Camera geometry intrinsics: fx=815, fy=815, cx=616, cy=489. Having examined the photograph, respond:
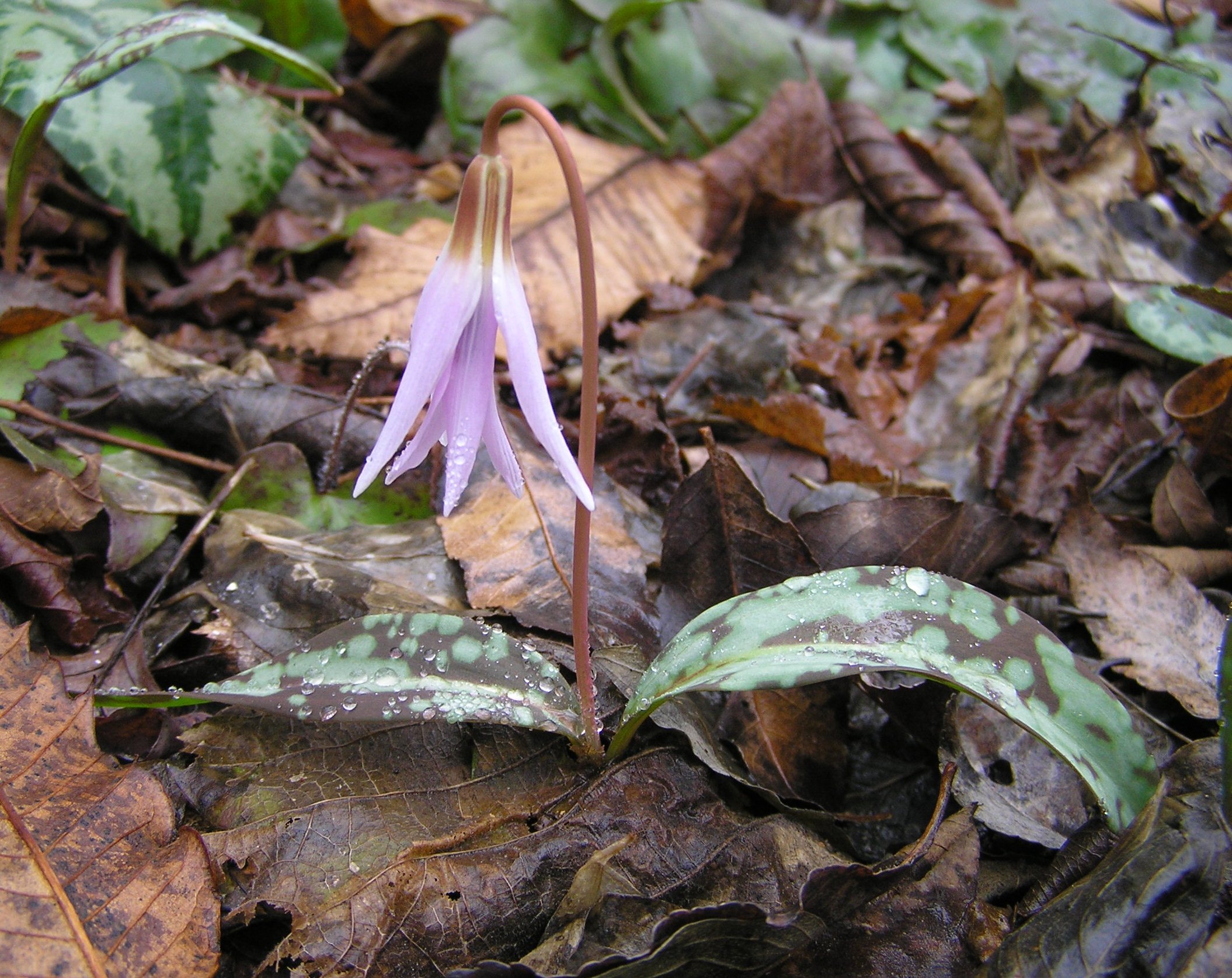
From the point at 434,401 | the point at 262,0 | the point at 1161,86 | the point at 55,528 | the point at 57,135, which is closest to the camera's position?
the point at 434,401

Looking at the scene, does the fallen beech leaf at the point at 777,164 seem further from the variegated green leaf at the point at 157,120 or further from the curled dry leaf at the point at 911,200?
the variegated green leaf at the point at 157,120

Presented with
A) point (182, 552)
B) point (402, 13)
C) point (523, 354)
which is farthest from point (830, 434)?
point (402, 13)

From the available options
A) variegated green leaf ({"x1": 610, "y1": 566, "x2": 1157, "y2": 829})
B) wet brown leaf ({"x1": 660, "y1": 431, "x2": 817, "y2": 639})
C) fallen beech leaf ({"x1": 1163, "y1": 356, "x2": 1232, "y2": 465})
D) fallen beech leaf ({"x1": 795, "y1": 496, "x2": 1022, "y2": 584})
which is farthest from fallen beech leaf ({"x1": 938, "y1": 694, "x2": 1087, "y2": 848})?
fallen beech leaf ({"x1": 1163, "y1": 356, "x2": 1232, "y2": 465})

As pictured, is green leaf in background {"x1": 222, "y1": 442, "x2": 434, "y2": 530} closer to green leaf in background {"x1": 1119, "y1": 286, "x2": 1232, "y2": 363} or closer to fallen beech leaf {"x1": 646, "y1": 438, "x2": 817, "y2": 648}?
fallen beech leaf {"x1": 646, "y1": 438, "x2": 817, "y2": 648}

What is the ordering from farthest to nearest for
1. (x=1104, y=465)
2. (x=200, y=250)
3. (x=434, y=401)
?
(x=200, y=250) → (x=1104, y=465) → (x=434, y=401)

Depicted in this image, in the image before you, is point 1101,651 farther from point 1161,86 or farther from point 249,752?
point 1161,86

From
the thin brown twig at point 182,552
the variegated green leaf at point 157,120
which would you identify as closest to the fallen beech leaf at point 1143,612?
the thin brown twig at point 182,552

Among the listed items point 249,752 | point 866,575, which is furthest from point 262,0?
point 866,575

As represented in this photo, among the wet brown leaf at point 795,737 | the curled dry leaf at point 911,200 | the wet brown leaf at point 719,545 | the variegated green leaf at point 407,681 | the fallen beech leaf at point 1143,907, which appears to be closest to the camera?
the fallen beech leaf at point 1143,907

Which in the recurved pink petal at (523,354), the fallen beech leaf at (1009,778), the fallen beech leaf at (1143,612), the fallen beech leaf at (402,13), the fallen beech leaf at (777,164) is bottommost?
the fallen beech leaf at (1009,778)
